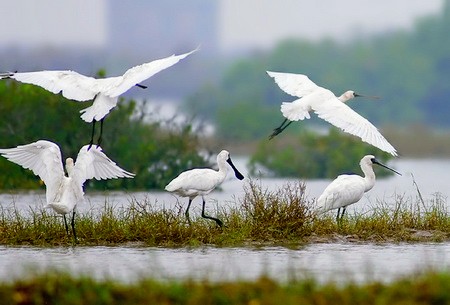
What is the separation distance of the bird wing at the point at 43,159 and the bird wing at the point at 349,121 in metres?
3.52

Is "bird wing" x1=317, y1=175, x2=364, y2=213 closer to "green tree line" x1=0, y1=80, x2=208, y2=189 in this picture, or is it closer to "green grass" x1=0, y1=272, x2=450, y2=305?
A: "green grass" x1=0, y1=272, x2=450, y2=305

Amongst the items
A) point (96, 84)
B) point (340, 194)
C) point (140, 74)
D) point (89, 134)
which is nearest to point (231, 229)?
point (340, 194)

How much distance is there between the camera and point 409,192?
78.1 ft

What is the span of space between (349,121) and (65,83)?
364 cm

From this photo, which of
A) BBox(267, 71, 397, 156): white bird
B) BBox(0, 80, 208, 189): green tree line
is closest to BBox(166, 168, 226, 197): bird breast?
BBox(267, 71, 397, 156): white bird

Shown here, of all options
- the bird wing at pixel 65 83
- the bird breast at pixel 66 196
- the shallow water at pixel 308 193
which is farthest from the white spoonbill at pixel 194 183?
the bird wing at pixel 65 83

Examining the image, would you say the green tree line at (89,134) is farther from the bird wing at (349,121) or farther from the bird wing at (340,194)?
the bird wing at (340,194)

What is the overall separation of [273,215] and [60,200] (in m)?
2.39

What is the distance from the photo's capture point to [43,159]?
46.9 feet

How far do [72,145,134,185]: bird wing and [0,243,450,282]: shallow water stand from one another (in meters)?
1.07

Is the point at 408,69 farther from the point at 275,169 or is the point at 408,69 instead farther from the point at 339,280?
the point at 339,280

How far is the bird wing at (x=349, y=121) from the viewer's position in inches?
595

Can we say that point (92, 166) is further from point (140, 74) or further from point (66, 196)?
point (140, 74)

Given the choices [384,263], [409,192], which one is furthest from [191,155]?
[384,263]
